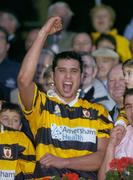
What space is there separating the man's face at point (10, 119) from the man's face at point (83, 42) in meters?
3.38

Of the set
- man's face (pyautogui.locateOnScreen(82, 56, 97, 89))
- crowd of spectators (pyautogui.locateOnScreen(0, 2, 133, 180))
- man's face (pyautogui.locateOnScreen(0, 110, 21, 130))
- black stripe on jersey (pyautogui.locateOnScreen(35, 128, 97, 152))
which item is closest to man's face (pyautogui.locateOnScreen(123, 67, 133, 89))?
crowd of spectators (pyautogui.locateOnScreen(0, 2, 133, 180))

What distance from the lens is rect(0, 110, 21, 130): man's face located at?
10609 millimetres

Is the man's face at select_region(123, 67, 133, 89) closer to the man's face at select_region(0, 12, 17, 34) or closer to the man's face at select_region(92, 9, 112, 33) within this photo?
the man's face at select_region(92, 9, 112, 33)

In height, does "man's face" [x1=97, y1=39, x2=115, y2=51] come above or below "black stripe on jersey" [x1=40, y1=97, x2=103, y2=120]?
above

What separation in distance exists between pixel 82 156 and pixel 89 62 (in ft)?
10.6

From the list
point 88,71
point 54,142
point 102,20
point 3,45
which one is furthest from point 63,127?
point 102,20

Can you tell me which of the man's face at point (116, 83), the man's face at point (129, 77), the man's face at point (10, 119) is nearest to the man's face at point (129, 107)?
the man's face at point (129, 77)

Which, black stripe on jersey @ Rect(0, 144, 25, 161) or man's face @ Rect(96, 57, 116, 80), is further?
man's face @ Rect(96, 57, 116, 80)

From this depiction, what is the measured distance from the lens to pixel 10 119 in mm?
10672

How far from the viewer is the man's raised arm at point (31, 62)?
9.04m

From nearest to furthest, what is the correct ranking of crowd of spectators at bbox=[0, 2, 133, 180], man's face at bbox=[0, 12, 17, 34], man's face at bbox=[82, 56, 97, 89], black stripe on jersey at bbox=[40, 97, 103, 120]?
1. crowd of spectators at bbox=[0, 2, 133, 180]
2. black stripe on jersey at bbox=[40, 97, 103, 120]
3. man's face at bbox=[82, 56, 97, 89]
4. man's face at bbox=[0, 12, 17, 34]

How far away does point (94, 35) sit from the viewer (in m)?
14.9

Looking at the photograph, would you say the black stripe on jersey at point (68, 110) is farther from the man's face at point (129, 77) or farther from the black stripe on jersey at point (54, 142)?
the man's face at point (129, 77)

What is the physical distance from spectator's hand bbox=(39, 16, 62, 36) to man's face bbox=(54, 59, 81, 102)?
2.09 ft
